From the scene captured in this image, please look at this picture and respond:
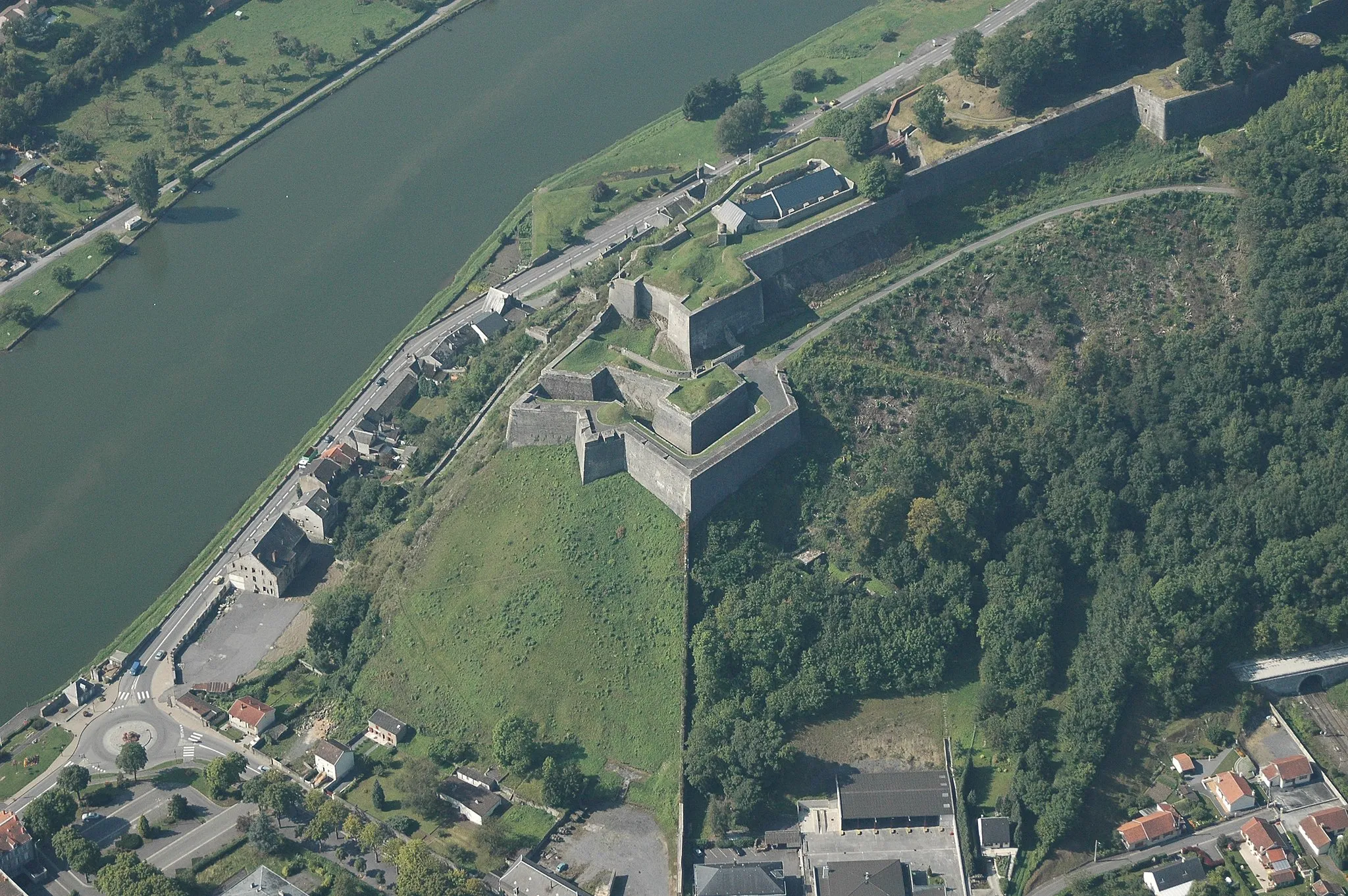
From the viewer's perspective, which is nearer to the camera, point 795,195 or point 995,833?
point 995,833

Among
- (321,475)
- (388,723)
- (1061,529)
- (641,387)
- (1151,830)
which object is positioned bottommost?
(1151,830)

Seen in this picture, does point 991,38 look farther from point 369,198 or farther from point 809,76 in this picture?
point 369,198

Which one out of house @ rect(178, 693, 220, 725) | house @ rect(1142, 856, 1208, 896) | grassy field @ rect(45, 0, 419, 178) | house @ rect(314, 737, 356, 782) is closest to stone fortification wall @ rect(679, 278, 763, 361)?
house @ rect(314, 737, 356, 782)

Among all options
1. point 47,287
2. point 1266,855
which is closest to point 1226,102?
point 1266,855

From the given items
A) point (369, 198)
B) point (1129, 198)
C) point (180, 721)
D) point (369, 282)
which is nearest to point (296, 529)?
point (180, 721)

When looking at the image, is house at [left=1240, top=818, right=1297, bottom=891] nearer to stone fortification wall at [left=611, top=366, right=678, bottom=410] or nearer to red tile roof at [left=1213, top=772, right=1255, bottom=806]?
red tile roof at [left=1213, top=772, right=1255, bottom=806]

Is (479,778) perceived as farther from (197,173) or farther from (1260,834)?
(197,173)

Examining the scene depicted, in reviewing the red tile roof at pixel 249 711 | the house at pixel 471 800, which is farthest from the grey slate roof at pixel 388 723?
the red tile roof at pixel 249 711
